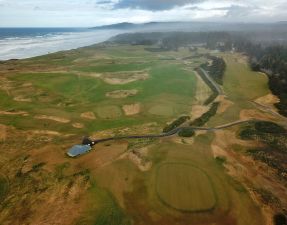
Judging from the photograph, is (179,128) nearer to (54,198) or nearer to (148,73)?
(54,198)

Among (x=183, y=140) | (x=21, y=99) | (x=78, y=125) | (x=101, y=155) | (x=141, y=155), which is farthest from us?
(x=21, y=99)

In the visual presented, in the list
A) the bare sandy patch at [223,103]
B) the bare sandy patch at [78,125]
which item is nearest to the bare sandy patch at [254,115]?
the bare sandy patch at [223,103]

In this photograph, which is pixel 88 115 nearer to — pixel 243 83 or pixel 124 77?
pixel 124 77

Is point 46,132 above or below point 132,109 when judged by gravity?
above

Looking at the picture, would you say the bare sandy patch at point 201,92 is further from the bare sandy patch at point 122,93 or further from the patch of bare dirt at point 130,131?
the patch of bare dirt at point 130,131

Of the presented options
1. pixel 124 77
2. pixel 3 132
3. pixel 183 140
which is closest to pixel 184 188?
pixel 183 140

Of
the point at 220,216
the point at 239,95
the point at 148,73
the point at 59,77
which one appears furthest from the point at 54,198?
the point at 148,73
